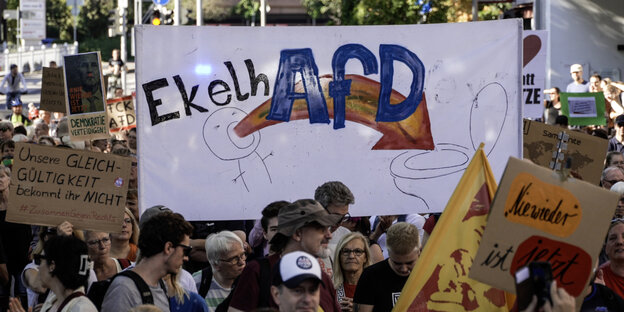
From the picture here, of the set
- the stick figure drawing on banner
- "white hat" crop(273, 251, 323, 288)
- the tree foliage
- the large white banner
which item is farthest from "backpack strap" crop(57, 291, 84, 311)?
the tree foliage

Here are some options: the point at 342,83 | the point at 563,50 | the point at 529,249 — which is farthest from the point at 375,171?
the point at 563,50

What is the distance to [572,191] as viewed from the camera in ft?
15.7

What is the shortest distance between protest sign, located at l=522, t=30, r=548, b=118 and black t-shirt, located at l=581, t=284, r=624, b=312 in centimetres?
489

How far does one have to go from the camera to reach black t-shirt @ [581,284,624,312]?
6148 millimetres

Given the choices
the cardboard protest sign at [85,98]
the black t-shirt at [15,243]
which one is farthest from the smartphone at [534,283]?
the cardboard protest sign at [85,98]

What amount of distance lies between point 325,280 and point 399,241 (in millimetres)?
950

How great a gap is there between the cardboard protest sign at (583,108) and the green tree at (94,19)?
2711 inches

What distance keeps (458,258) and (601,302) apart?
1.15m

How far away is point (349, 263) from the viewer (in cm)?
702

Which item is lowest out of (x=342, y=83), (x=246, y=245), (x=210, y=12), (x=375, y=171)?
(x=246, y=245)

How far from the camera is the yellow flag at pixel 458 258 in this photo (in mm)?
5488

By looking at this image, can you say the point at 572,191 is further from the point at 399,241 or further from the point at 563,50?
the point at 563,50

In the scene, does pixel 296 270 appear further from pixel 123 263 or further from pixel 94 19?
pixel 94 19

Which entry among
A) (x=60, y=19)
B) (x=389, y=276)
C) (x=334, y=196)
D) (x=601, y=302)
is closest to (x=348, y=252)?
(x=334, y=196)
